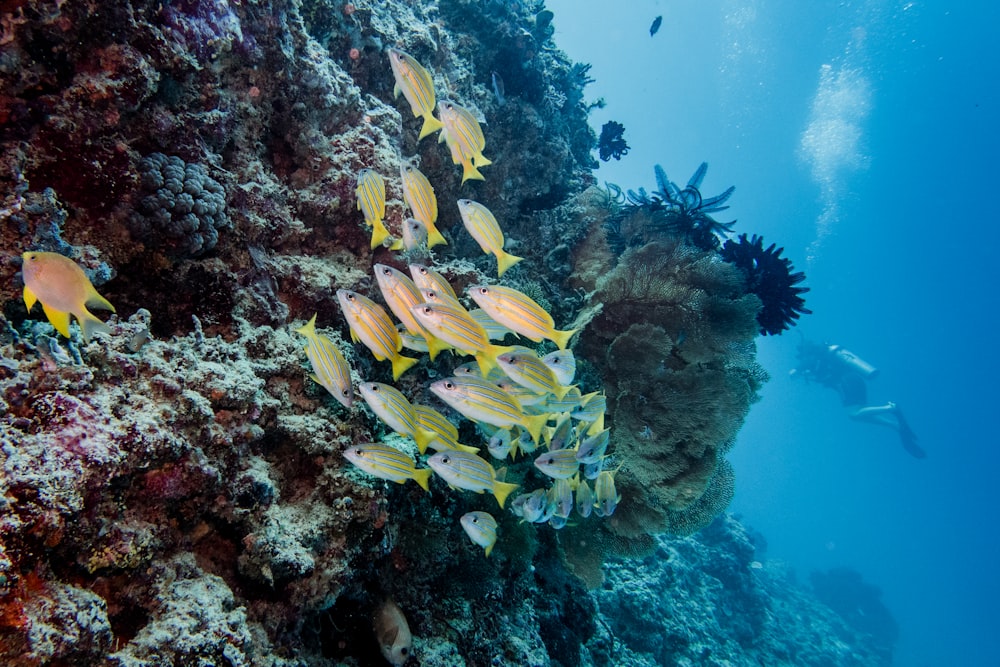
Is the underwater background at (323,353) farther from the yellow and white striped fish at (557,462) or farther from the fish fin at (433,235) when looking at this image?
the fish fin at (433,235)

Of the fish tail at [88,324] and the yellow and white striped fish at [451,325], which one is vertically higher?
the yellow and white striped fish at [451,325]

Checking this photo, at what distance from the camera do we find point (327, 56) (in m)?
4.25

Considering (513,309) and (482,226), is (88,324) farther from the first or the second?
(482,226)

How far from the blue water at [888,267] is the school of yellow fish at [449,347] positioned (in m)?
55.7

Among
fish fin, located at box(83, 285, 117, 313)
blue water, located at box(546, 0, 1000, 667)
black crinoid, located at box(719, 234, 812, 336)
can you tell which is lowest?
fish fin, located at box(83, 285, 117, 313)

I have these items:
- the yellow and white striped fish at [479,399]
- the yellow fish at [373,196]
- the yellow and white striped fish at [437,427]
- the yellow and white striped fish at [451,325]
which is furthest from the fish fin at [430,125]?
the yellow and white striped fish at [437,427]

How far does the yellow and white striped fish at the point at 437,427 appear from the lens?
9.58 ft

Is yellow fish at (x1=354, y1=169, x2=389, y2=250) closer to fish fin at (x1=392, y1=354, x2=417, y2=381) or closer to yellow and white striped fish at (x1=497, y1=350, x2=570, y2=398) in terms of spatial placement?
fish fin at (x1=392, y1=354, x2=417, y2=381)

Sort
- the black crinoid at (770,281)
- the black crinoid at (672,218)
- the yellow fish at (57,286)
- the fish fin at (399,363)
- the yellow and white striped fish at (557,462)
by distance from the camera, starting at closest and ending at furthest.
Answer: the yellow fish at (57,286) < the fish fin at (399,363) < the yellow and white striped fish at (557,462) < the black crinoid at (672,218) < the black crinoid at (770,281)

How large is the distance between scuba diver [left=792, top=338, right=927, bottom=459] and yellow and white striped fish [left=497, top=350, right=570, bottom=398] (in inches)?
1820

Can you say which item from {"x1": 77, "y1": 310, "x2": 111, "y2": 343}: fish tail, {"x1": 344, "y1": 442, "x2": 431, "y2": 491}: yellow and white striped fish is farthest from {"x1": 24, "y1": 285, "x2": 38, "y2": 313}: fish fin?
{"x1": 344, "y1": 442, "x2": 431, "y2": 491}: yellow and white striped fish

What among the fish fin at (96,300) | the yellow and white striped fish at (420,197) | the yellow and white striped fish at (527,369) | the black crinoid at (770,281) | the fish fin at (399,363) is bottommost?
the fish fin at (96,300)

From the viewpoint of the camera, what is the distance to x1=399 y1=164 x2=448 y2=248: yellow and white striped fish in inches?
120

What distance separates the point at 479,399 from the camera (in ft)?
8.79
